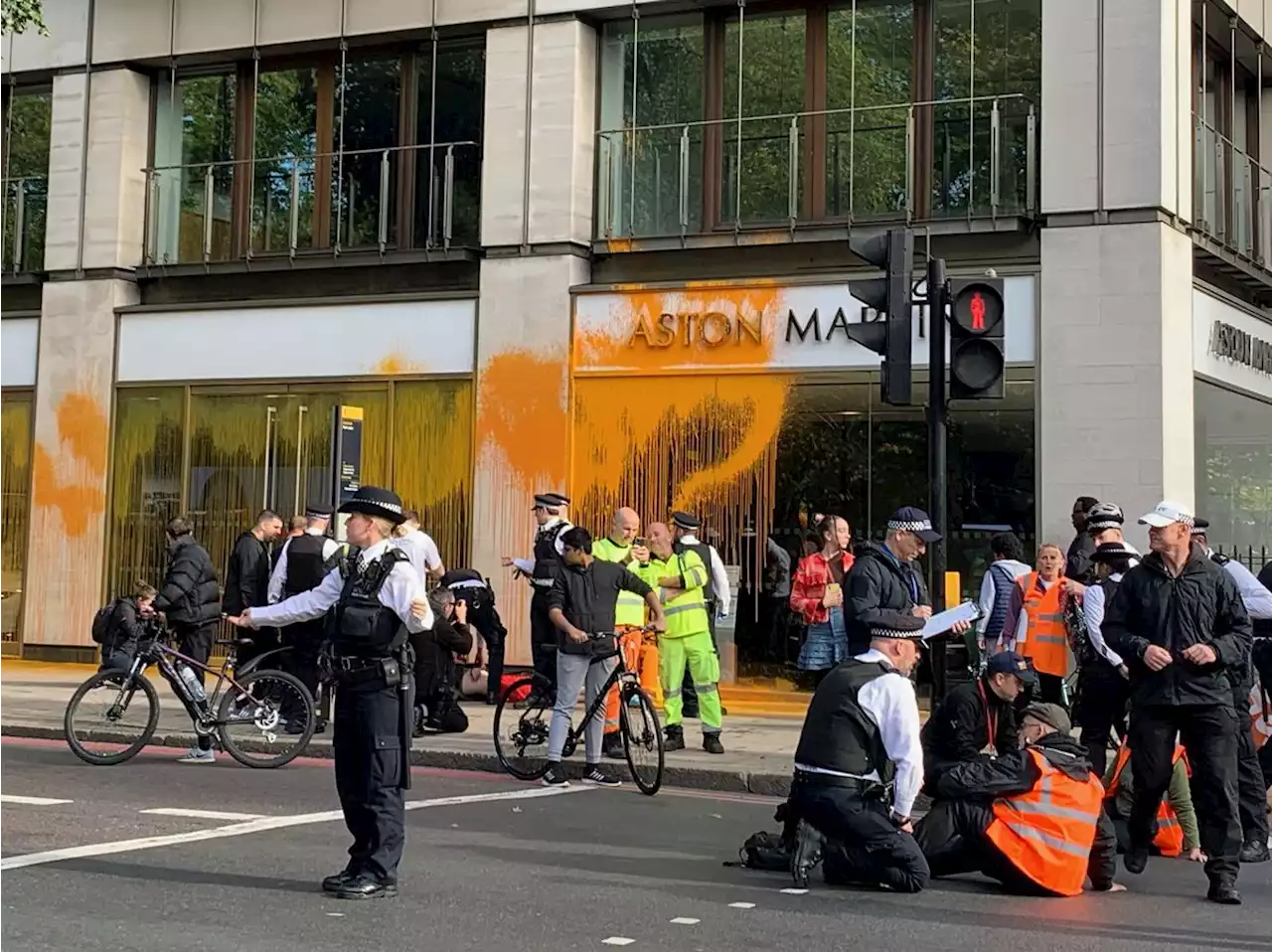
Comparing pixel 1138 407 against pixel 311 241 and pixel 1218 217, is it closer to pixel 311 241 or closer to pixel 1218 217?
pixel 1218 217

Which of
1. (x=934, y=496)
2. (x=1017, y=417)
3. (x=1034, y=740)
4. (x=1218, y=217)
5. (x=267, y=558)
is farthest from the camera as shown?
(x=1218, y=217)

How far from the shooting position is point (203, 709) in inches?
471

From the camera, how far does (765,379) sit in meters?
16.1

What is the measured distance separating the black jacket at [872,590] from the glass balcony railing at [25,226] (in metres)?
13.8

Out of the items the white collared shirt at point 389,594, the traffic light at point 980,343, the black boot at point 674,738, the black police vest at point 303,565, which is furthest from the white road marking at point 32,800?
the traffic light at point 980,343

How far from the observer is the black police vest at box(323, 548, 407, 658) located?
24.1 ft

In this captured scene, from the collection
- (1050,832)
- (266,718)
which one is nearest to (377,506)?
(1050,832)

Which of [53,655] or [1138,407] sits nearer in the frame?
[1138,407]

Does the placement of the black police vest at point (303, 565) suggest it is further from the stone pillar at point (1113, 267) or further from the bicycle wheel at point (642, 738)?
the stone pillar at point (1113, 267)

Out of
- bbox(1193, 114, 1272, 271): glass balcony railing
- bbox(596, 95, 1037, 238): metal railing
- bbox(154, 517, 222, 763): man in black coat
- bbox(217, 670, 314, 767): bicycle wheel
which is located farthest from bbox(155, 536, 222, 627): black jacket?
bbox(1193, 114, 1272, 271): glass balcony railing

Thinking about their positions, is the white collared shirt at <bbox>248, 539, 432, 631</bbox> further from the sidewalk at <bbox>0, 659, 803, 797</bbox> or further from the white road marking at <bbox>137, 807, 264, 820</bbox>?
the sidewalk at <bbox>0, 659, 803, 797</bbox>

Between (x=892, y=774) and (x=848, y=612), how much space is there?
2042 mm

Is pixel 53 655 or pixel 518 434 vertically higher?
pixel 518 434

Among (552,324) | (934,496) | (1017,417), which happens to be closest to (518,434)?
(552,324)
